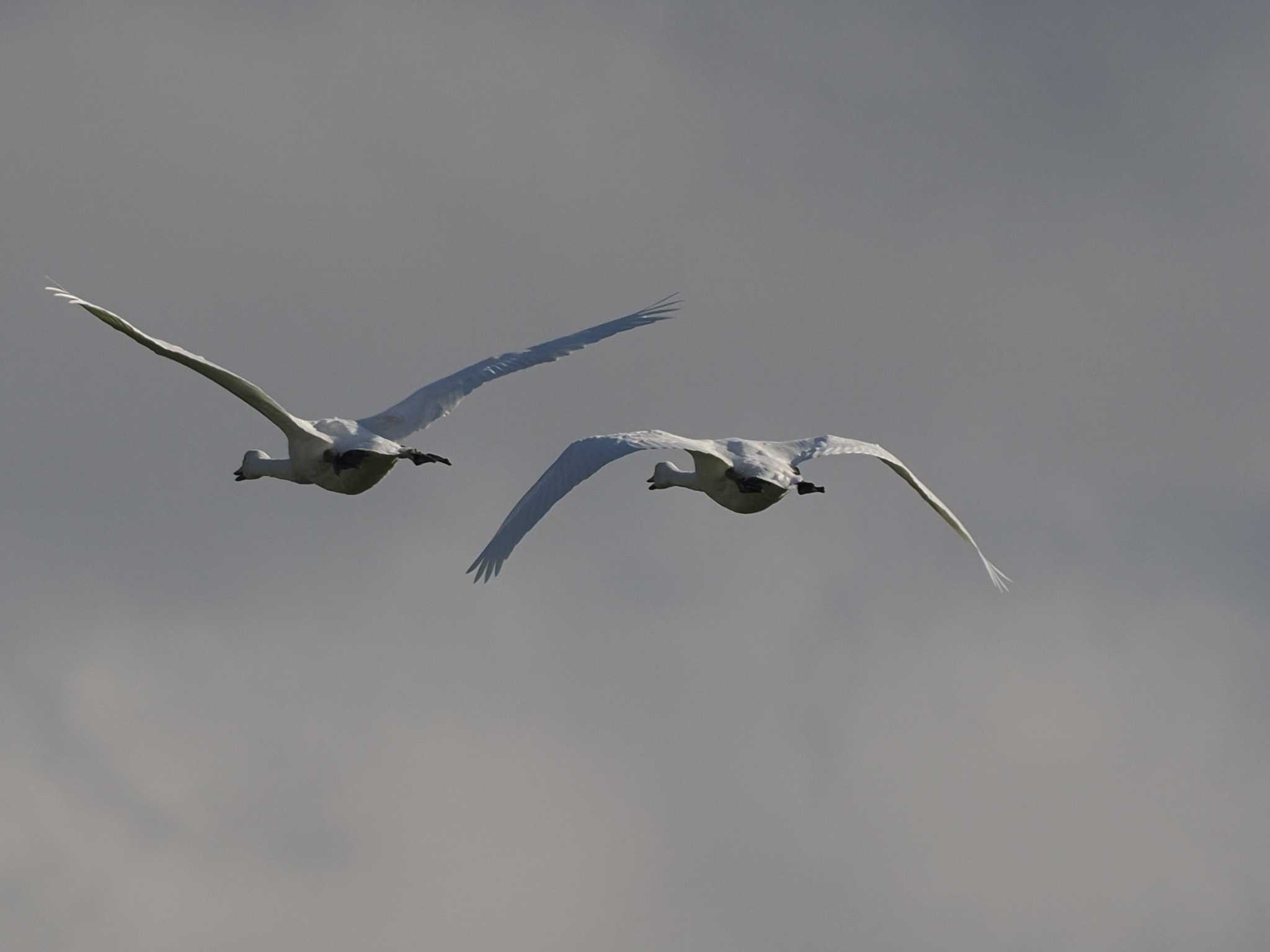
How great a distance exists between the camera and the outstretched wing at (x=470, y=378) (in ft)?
173

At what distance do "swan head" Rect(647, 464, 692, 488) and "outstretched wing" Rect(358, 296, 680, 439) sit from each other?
284 cm

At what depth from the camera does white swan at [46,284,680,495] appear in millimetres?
47812

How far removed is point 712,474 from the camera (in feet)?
172

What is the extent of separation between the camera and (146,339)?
4628cm

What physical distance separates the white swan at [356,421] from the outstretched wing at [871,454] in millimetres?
4428

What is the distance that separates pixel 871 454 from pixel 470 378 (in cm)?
778

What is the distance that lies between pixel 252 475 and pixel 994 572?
1470 centimetres

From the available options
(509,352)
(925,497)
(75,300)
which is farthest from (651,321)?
(75,300)

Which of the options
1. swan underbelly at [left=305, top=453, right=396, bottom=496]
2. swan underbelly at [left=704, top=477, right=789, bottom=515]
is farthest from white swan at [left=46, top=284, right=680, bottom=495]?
swan underbelly at [left=704, top=477, right=789, bottom=515]

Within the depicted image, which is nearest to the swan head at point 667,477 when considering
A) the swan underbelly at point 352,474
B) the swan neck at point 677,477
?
the swan neck at point 677,477

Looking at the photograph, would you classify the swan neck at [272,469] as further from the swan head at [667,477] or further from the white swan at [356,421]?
the swan head at [667,477]

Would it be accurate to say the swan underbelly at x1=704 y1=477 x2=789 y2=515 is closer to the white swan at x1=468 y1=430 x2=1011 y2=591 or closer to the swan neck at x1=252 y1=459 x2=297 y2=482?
the white swan at x1=468 y1=430 x2=1011 y2=591

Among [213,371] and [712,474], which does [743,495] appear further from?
[213,371]

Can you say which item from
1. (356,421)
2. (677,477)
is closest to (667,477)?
(677,477)
